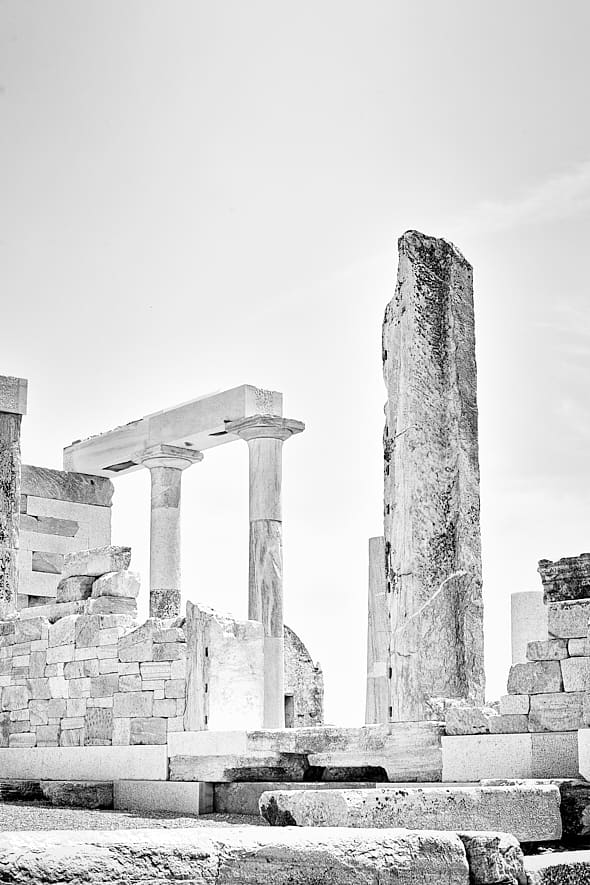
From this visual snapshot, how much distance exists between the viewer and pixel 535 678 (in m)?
A: 9.12

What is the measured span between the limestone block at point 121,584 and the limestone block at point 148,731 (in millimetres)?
1619

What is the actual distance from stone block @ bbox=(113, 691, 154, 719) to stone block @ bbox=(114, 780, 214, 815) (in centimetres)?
67

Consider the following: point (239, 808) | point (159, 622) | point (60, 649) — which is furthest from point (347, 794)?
point (60, 649)

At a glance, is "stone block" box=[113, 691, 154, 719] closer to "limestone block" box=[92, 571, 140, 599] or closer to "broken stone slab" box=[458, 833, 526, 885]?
"limestone block" box=[92, 571, 140, 599]

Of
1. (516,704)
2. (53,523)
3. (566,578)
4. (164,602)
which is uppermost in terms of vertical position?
(53,523)

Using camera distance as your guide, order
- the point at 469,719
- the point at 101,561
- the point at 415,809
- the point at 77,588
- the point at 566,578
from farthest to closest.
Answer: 1. the point at 77,588
2. the point at 101,561
3. the point at 566,578
4. the point at 469,719
5. the point at 415,809

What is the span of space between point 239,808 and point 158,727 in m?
1.49

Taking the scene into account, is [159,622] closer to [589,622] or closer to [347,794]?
[589,622]

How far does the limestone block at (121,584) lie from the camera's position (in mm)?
13602

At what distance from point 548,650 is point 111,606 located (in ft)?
19.0

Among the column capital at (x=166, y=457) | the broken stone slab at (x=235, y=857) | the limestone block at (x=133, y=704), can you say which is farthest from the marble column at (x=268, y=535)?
the broken stone slab at (x=235, y=857)

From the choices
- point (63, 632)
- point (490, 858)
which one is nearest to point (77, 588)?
point (63, 632)

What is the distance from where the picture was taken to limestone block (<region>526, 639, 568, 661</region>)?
9.05 metres

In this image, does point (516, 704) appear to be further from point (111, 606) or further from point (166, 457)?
point (166, 457)
